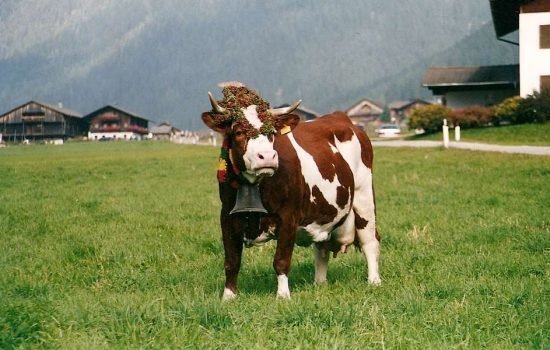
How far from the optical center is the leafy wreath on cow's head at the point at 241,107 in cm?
633

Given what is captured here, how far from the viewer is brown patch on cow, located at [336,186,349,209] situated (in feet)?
25.3

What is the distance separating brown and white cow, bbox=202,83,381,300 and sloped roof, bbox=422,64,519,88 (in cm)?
4584

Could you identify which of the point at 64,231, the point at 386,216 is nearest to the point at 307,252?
the point at 386,216

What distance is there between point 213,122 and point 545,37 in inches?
1725


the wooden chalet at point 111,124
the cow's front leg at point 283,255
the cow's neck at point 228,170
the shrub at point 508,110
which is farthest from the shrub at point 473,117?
the wooden chalet at point 111,124

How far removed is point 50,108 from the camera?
129750 mm

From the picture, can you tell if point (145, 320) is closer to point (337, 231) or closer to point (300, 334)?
point (300, 334)

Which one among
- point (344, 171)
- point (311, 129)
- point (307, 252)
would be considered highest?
point (311, 129)

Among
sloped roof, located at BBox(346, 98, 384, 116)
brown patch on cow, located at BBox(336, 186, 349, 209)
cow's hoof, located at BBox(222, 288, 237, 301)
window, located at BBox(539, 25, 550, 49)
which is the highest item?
sloped roof, located at BBox(346, 98, 384, 116)

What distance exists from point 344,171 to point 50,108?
130m

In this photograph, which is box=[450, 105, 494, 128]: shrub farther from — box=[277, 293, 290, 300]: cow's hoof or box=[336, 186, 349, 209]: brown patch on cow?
box=[277, 293, 290, 300]: cow's hoof

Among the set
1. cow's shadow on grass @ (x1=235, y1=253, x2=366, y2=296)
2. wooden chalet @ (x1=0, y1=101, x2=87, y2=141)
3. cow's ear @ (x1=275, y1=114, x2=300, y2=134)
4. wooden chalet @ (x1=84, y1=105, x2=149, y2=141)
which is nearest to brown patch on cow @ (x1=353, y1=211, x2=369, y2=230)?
cow's shadow on grass @ (x1=235, y1=253, x2=366, y2=296)

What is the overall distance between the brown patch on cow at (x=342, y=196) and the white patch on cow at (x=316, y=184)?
0.15 ft

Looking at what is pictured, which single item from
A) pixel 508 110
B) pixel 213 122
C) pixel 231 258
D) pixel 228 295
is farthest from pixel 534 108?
pixel 213 122
